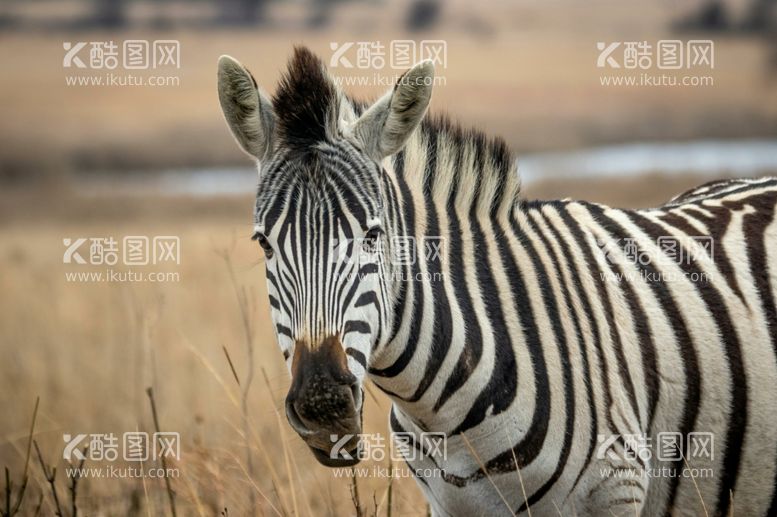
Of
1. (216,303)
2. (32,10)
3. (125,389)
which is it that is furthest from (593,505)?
(32,10)

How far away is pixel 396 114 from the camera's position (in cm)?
447

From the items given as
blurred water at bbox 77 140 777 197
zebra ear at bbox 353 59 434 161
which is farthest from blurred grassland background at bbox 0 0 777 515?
zebra ear at bbox 353 59 434 161

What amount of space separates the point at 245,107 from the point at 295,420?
5.32 ft

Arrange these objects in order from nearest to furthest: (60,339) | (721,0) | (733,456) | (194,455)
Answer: (733,456) < (194,455) < (60,339) < (721,0)

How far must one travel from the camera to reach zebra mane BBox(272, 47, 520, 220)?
4.44 m

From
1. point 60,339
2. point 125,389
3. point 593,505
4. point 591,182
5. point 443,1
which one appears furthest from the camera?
point 443,1

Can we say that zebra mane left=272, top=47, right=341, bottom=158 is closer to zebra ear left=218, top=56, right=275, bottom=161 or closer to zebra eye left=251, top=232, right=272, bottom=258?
zebra ear left=218, top=56, right=275, bottom=161

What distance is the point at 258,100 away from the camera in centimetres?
449

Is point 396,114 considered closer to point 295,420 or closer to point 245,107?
point 245,107

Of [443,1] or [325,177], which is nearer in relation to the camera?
[325,177]

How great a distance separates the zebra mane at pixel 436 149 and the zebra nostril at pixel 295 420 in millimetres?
1275

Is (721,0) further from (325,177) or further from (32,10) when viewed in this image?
(325,177)

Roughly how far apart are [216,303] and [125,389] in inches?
145

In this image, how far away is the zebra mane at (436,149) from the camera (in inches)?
175
